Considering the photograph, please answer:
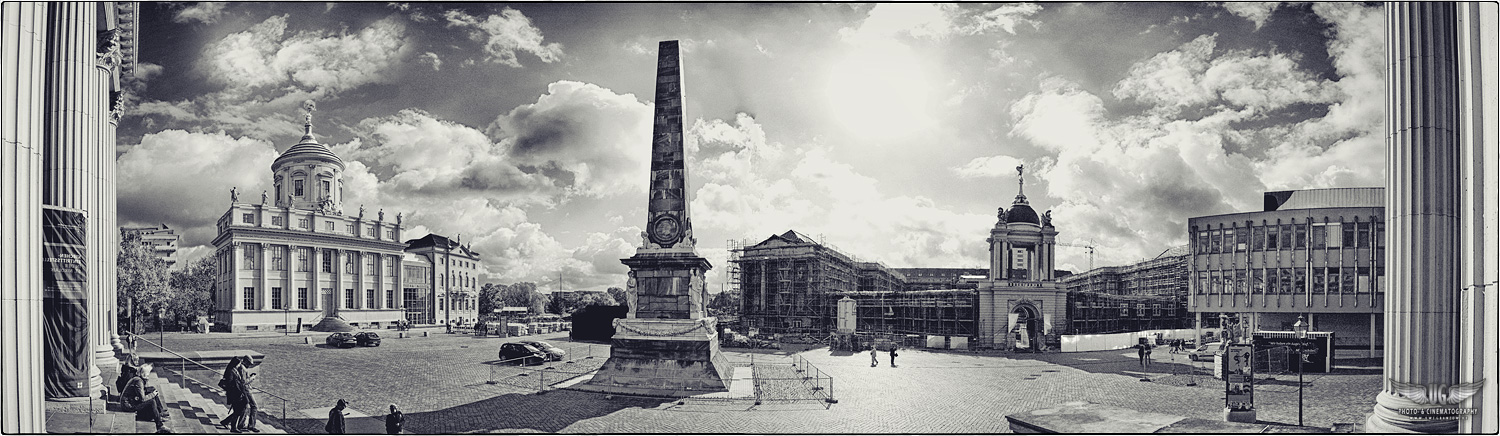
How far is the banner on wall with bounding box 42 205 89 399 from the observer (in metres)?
8.47

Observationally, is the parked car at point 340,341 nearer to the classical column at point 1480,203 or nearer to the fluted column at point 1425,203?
the fluted column at point 1425,203

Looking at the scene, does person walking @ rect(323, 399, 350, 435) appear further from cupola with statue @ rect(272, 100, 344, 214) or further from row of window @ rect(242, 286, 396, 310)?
row of window @ rect(242, 286, 396, 310)

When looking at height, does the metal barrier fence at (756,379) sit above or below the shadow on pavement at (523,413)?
below

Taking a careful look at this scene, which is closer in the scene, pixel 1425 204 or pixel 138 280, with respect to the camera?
pixel 1425 204

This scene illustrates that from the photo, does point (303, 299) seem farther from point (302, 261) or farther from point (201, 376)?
point (201, 376)

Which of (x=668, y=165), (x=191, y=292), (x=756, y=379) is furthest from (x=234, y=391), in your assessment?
(x=191, y=292)

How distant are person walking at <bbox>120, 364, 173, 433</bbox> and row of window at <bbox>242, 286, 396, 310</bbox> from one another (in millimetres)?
24166

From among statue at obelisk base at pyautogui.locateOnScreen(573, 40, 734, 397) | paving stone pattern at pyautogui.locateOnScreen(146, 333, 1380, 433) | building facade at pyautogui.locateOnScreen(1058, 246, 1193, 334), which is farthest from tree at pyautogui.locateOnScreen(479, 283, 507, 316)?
statue at obelisk base at pyautogui.locateOnScreen(573, 40, 734, 397)

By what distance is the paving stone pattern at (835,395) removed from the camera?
1134 cm

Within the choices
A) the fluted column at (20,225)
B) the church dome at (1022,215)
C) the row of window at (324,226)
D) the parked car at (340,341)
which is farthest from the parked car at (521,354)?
the church dome at (1022,215)

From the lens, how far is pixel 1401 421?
803 cm

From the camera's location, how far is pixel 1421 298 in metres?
7.89

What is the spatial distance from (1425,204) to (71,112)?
14175 millimetres

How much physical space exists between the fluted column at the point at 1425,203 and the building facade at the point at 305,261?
2513cm
